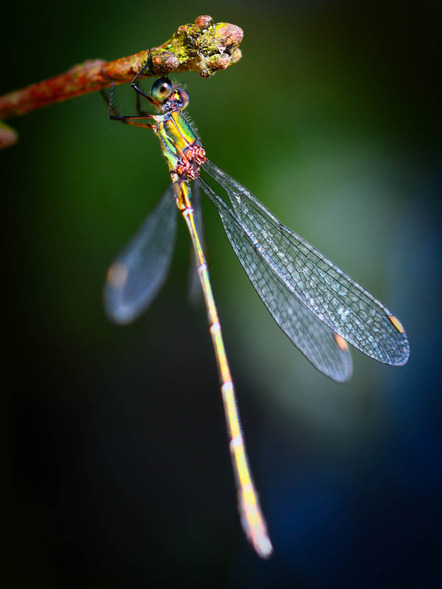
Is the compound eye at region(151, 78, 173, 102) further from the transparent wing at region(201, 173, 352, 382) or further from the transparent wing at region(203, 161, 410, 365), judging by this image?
the transparent wing at region(201, 173, 352, 382)

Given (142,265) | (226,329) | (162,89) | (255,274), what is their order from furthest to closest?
1. (226,329)
2. (142,265)
3. (255,274)
4. (162,89)

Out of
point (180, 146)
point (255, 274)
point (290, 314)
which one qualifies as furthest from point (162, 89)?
point (290, 314)

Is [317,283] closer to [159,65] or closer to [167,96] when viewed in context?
[167,96]

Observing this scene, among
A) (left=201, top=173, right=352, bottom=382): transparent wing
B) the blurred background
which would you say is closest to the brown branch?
(left=201, top=173, right=352, bottom=382): transparent wing

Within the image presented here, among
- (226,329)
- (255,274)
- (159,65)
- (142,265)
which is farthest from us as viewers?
(226,329)

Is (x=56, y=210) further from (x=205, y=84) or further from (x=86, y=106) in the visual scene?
(x=205, y=84)

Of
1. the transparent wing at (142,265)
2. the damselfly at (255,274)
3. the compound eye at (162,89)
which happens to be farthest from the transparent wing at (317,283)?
the compound eye at (162,89)

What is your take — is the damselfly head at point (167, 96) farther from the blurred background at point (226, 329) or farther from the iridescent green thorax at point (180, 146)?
the blurred background at point (226, 329)
